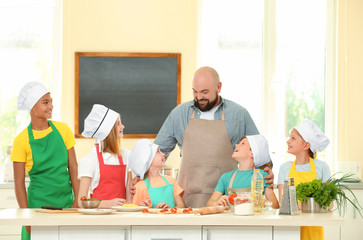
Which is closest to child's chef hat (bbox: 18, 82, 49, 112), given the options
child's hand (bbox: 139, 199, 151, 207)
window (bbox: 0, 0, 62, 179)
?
child's hand (bbox: 139, 199, 151, 207)

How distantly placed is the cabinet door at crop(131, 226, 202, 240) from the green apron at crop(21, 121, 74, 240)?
3.06 ft

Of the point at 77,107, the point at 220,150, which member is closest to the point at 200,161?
the point at 220,150

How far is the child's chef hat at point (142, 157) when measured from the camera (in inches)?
127

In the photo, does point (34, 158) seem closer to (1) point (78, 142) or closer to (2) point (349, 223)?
(1) point (78, 142)

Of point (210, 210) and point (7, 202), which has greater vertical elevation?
point (210, 210)

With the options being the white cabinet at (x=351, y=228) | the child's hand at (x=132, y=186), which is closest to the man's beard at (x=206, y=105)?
the child's hand at (x=132, y=186)

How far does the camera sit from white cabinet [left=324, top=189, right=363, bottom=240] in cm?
511

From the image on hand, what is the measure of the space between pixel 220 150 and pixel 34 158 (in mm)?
1193

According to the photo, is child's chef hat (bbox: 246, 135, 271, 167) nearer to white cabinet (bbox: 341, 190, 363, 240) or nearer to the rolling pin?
the rolling pin

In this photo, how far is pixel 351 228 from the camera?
5125 millimetres

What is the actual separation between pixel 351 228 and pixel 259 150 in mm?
2345

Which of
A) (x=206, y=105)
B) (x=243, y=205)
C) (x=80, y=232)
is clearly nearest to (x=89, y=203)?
(x=80, y=232)

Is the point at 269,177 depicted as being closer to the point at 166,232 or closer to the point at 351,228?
the point at 166,232

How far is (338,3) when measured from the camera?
18.2 ft
